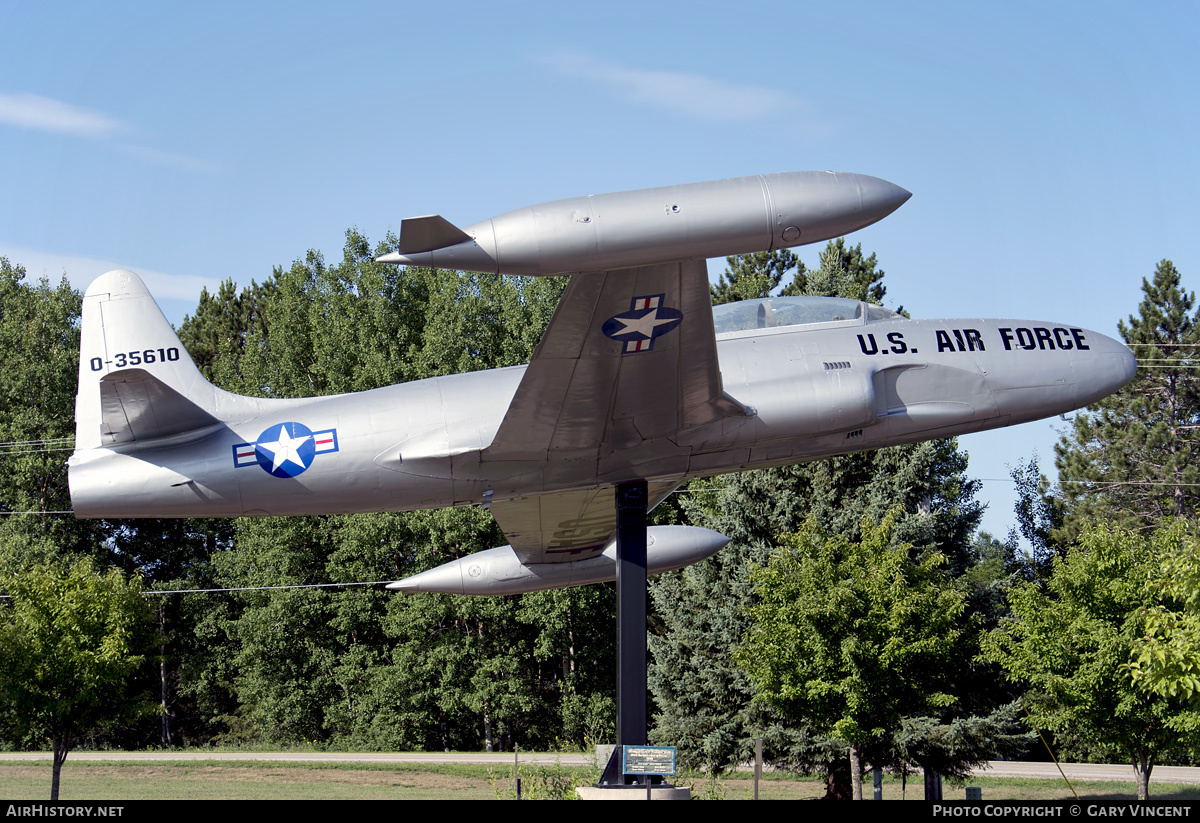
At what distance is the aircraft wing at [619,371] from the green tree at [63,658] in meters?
16.0

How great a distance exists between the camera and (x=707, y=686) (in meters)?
28.0

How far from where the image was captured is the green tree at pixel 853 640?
21172mm

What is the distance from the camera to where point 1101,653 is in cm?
1956

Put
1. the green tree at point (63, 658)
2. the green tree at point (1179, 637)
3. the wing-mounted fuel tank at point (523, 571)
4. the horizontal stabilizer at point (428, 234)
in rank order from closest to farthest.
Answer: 1. the horizontal stabilizer at point (428, 234)
2. the green tree at point (1179, 637)
3. the wing-mounted fuel tank at point (523, 571)
4. the green tree at point (63, 658)

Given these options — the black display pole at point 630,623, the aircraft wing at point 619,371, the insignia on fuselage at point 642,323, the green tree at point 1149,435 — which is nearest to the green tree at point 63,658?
the black display pole at point 630,623

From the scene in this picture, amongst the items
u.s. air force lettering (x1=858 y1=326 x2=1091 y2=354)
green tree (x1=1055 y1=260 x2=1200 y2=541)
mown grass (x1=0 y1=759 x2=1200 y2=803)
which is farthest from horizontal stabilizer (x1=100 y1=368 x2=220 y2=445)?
green tree (x1=1055 y1=260 x2=1200 y2=541)

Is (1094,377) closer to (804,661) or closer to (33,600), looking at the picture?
Result: (804,661)

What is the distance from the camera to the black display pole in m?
12.6

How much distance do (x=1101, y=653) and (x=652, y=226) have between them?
15523 mm

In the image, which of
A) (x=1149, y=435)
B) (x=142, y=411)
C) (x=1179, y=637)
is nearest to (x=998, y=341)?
(x=1179, y=637)

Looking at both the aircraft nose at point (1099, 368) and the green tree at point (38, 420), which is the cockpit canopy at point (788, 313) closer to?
the aircraft nose at point (1099, 368)

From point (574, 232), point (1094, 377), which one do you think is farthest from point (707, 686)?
point (574, 232)

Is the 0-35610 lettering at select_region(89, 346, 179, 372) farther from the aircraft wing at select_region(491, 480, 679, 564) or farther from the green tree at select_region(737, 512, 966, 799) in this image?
the green tree at select_region(737, 512, 966, 799)

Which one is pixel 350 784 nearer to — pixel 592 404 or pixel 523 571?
pixel 523 571
